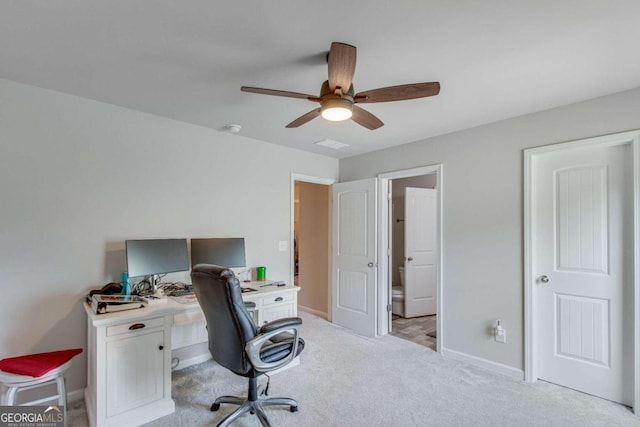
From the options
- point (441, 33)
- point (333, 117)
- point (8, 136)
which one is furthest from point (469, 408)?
point (8, 136)

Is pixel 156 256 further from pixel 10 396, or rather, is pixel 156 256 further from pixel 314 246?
Answer: pixel 314 246

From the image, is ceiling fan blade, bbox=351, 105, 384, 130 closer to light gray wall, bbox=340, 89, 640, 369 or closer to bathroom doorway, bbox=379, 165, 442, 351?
light gray wall, bbox=340, 89, 640, 369

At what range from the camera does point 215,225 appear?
3.29m

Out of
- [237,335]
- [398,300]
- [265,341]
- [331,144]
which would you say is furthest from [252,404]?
[398,300]

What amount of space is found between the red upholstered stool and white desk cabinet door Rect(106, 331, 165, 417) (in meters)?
0.27

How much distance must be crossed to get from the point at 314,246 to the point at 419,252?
5.30ft

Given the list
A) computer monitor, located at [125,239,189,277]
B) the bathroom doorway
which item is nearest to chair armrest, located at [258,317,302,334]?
computer monitor, located at [125,239,189,277]

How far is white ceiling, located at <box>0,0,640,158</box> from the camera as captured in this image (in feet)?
4.91

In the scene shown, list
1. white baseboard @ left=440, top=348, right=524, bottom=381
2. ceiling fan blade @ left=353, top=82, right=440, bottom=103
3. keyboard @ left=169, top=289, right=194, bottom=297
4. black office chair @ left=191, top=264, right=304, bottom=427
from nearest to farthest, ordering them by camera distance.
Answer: ceiling fan blade @ left=353, top=82, right=440, bottom=103 → black office chair @ left=191, top=264, right=304, bottom=427 → keyboard @ left=169, top=289, right=194, bottom=297 → white baseboard @ left=440, top=348, right=524, bottom=381

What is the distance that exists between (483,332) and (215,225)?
2.95 m

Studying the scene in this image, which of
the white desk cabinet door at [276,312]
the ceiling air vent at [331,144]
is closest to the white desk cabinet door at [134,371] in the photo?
the white desk cabinet door at [276,312]

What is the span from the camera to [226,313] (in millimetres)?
1934

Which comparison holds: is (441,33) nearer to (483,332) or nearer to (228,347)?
(228,347)

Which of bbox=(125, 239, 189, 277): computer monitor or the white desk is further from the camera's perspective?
bbox=(125, 239, 189, 277): computer monitor
